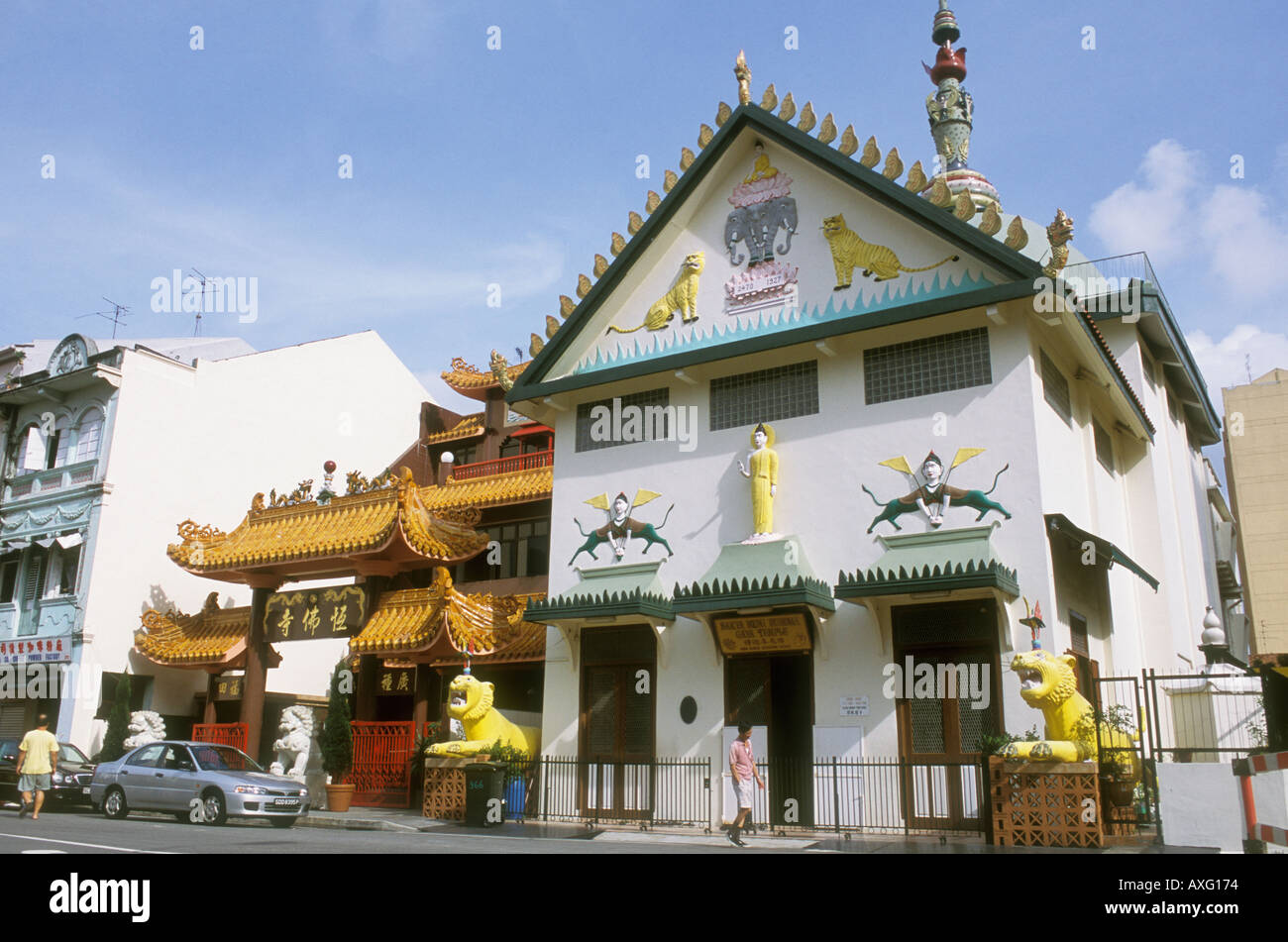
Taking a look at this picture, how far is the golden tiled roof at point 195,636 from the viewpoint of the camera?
27.4 meters

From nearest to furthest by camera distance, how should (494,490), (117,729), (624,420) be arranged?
Answer: (624,420), (117,729), (494,490)

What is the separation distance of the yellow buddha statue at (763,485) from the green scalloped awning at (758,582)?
13.5 inches

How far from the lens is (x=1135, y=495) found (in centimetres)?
2447

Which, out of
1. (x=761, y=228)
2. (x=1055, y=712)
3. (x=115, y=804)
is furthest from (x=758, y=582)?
(x=115, y=804)

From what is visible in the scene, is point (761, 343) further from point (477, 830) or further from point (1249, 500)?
point (1249, 500)

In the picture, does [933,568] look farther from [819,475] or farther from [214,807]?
[214,807]

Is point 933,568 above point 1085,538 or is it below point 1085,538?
below

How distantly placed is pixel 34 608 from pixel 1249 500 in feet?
149

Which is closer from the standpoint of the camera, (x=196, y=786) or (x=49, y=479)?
(x=196, y=786)

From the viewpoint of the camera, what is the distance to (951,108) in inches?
1169

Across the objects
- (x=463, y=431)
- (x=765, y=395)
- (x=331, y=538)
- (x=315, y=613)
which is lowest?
(x=315, y=613)

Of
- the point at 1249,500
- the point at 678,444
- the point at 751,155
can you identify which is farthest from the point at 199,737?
the point at 1249,500

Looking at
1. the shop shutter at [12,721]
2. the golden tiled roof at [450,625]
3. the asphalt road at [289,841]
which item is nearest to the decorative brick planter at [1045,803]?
the asphalt road at [289,841]

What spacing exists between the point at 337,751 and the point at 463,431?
13.0 meters
